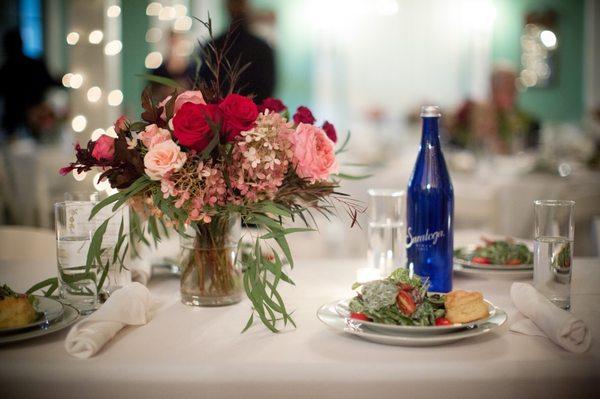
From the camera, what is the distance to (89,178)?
474 cm

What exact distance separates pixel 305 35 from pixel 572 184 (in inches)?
263

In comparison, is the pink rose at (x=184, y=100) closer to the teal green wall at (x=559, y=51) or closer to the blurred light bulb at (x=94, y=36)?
the blurred light bulb at (x=94, y=36)

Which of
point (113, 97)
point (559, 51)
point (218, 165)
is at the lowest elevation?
point (218, 165)

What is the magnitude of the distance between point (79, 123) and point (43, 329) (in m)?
4.20

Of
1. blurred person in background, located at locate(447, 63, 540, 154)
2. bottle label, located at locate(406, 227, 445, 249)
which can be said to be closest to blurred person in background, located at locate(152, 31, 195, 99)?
blurred person in background, located at locate(447, 63, 540, 154)

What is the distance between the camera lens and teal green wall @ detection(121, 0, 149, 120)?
8891mm

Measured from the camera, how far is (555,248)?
4.15 feet

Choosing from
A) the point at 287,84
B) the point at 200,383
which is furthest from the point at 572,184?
the point at 287,84

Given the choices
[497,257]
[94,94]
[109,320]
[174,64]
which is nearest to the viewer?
[109,320]

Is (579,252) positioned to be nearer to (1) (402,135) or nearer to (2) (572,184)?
(2) (572,184)

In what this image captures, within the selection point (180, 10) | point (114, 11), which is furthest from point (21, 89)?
point (114, 11)

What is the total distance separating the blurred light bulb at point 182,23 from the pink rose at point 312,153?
6836 millimetres

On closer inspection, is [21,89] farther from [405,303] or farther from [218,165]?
[405,303]

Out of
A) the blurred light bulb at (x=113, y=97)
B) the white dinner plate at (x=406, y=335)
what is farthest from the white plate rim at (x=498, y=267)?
the blurred light bulb at (x=113, y=97)
